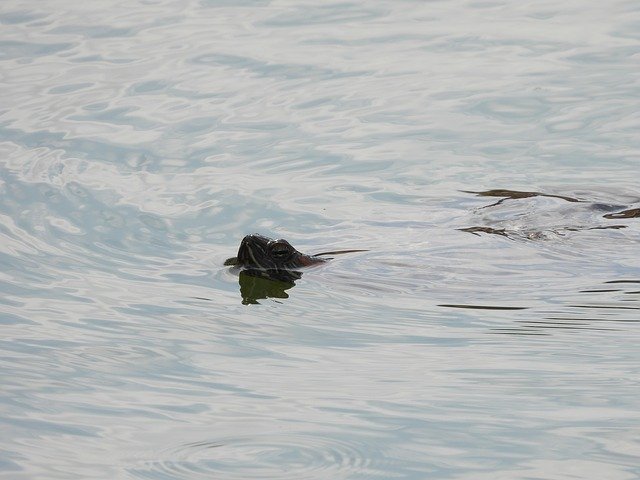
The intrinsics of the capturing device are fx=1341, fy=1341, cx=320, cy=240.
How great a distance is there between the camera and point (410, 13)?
11875mm

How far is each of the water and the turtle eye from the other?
16 centimetres

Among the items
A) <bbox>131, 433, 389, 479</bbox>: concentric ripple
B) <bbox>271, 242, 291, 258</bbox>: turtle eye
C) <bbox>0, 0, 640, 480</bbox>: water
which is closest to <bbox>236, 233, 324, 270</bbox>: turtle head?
<bbox>271, 242, 291, 258</bbox>: turtle eye

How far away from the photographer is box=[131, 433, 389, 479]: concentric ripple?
156 inches

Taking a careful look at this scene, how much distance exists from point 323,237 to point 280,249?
685 millimetres

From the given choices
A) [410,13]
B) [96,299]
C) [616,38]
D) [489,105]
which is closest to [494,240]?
[96,299]

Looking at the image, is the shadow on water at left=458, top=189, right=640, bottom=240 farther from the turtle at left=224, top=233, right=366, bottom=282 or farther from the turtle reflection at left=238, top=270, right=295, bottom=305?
the turtle reflection at left=238, top=270, right=295, bottom=305

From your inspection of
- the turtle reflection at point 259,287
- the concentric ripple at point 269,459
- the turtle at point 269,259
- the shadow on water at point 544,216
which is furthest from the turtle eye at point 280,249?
the concentric ripple at point 269,459

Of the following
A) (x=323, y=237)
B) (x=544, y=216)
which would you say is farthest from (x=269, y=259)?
(x=544, y=216)

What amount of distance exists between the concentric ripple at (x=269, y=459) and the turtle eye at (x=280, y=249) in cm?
237

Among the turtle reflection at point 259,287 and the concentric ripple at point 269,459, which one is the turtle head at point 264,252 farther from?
the concentric ripple at point 269,459

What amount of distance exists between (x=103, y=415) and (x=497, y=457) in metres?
1.34

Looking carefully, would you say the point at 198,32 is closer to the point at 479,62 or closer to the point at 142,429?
the point at 479,62

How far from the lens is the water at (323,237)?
430cm

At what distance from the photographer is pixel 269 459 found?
4.08m
